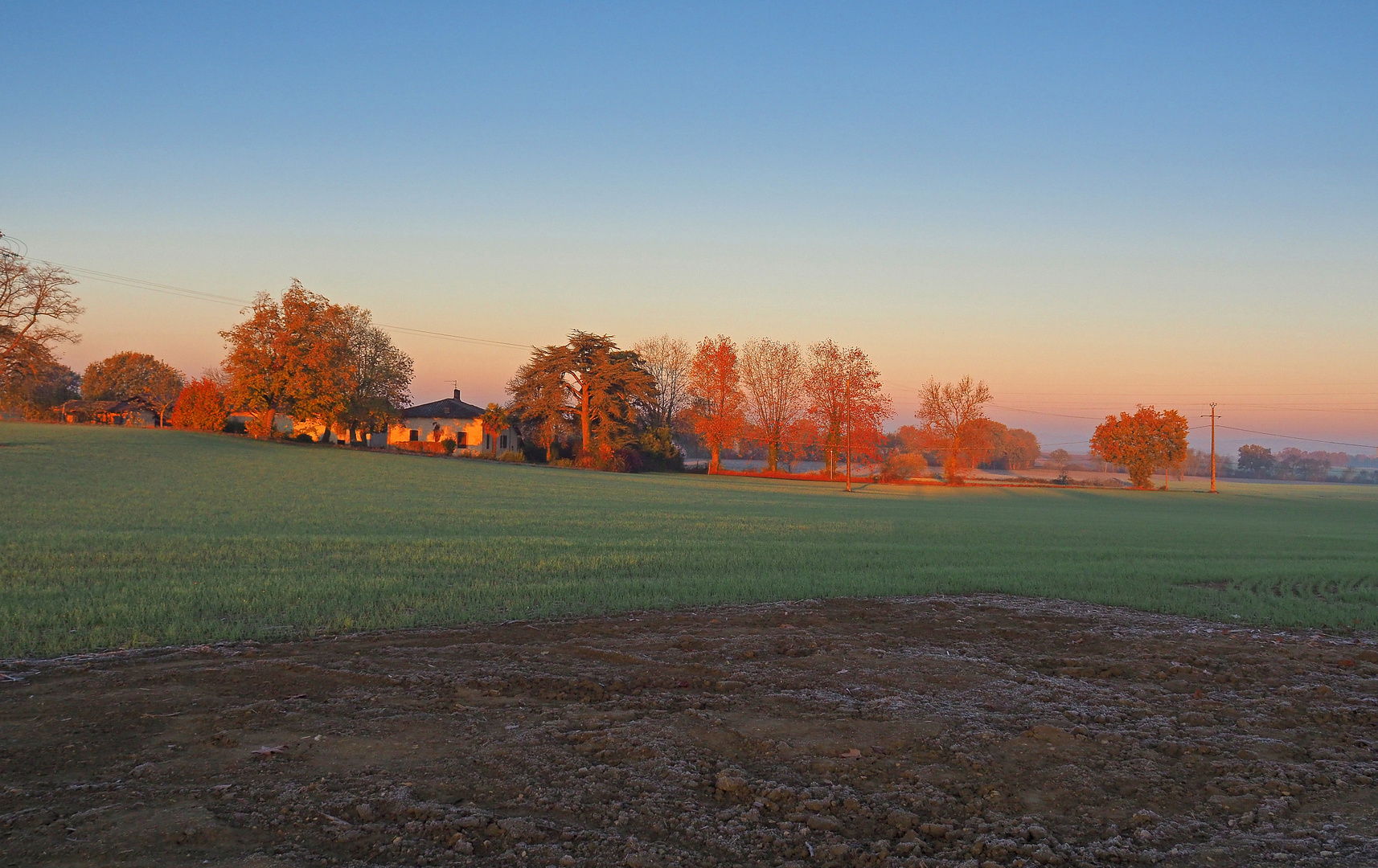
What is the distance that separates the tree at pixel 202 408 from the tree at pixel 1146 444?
84461 millimetres

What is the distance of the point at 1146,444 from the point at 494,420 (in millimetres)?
65407

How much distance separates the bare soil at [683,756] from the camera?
12.6 ft

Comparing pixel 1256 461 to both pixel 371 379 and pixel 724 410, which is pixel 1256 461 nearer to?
pixel 724 410

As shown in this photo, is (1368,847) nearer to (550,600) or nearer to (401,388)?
(550,600)

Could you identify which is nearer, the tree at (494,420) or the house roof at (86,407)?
the tree at (494,420)

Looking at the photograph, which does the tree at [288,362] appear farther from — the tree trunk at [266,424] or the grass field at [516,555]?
the grass field at [516,555]

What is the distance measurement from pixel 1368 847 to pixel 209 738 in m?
6.29

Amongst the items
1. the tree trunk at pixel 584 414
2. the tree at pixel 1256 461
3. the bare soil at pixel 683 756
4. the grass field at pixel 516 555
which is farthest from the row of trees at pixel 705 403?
the tree at pixel 1256 461

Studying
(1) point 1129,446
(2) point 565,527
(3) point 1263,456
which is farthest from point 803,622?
(3) point 1263,456

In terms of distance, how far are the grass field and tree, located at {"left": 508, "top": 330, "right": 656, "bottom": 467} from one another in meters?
29.8

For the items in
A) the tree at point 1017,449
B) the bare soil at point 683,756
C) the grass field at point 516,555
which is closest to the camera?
the bare soil at point 683,756

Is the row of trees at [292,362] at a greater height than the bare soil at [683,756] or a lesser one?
greater

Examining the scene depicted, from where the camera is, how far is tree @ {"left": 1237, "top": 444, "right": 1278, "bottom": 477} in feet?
430

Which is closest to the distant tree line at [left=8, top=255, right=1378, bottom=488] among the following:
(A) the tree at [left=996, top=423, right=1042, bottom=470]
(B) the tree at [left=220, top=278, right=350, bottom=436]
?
(B) the tree at [left=220, top=278, right=350, bottom=436]
